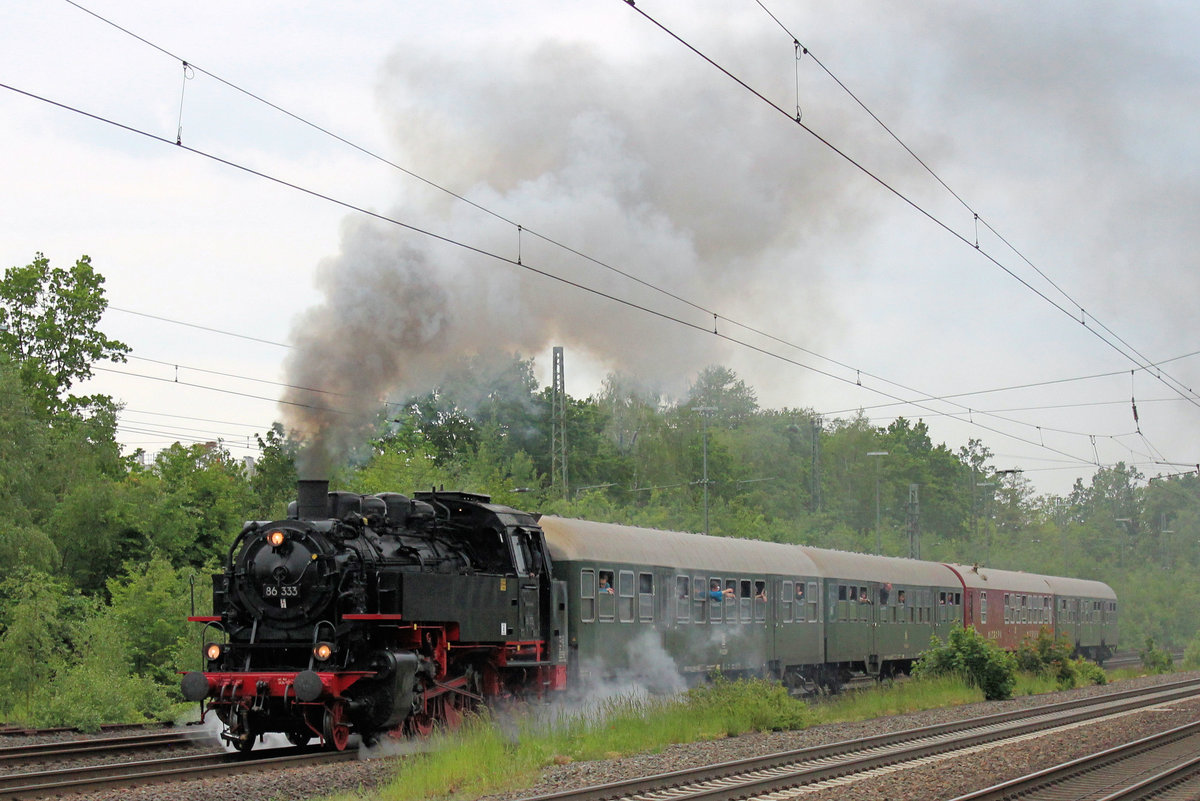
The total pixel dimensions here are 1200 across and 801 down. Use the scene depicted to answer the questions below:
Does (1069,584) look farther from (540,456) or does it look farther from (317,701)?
(317,701)

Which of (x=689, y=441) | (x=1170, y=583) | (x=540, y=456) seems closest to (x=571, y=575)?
(x=540, y=456)

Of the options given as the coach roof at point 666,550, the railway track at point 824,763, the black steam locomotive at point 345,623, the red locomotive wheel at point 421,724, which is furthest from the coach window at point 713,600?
the red locomotive wheel at point 421,724

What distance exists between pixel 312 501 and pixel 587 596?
522cm

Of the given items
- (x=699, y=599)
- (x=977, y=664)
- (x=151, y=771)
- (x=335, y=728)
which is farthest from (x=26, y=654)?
(x=977, y=664)

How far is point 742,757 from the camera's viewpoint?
1443 cm

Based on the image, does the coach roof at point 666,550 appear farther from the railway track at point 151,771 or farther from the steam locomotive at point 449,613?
the railway track at point 151,771

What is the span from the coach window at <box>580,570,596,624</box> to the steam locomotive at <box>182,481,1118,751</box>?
35 millimetres

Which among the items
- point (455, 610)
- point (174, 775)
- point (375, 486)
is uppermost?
point (375, 486)

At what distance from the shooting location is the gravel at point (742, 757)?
37.3 ft

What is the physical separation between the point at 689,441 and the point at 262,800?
2154 inches

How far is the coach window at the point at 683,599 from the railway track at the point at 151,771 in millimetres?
7879

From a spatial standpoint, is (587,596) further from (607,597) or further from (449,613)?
(449,613)

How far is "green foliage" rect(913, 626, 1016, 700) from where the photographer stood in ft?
84.3

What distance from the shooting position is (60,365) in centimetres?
4341
